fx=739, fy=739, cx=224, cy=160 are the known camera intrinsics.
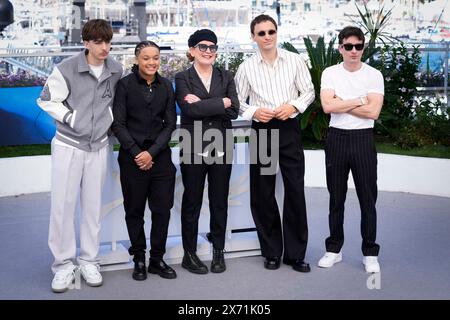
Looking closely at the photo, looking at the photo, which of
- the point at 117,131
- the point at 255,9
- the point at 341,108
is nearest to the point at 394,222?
the point at 341,108

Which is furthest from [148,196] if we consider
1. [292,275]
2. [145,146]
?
[292,275]

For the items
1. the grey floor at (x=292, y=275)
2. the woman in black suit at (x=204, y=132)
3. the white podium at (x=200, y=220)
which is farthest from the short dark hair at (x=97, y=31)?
the grey floor at (x=292, y=275)

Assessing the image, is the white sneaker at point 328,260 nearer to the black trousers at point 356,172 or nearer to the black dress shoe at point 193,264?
the black trousers at point 356,172

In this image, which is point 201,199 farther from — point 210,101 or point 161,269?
point 210,101

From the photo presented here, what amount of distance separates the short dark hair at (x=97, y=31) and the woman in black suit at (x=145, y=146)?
0.80 feet

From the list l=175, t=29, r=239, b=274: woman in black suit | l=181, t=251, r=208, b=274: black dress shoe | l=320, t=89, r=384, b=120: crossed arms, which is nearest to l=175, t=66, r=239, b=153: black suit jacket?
l=175, t=29, r=239, b=274: woman in black suit

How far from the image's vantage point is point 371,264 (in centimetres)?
515

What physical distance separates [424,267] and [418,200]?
249cm

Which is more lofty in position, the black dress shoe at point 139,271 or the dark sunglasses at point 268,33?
the dark sunglasses at point 268,33

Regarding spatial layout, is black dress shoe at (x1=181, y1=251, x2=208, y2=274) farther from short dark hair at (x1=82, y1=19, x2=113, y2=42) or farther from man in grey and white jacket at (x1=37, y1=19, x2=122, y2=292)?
short dark hair at (x1=82, y1=19, x2=113, y2=42)

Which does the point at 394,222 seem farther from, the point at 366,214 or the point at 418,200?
the point at 366,214

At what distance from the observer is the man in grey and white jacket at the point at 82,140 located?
466 centimetres

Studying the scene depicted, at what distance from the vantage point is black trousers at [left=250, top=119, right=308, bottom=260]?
16.6 ft

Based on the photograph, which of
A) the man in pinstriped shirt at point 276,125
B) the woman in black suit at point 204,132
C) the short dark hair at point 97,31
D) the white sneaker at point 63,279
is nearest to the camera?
the short dark hair at point 97,31
